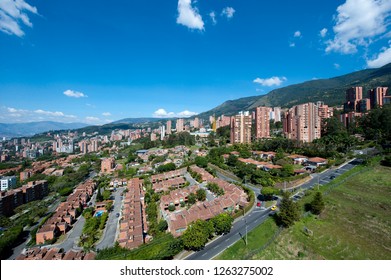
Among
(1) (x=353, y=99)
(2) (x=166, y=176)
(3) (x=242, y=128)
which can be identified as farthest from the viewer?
(1) (x=353, y=99)

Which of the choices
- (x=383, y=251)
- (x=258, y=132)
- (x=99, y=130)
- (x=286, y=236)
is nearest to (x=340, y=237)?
(x=383, y=251)

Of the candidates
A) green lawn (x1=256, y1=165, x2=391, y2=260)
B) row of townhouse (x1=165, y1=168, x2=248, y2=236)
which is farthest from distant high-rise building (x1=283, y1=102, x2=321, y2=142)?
row of townhouse (x1=165, y1=168, x2=248, y2=236)

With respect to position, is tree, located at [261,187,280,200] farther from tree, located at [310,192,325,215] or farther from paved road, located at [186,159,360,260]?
tree, located at [310,192,325,215]

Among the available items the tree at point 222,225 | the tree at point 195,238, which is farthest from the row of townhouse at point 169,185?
the tree at point 195,238

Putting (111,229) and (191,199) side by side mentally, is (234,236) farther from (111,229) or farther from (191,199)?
(111,229)

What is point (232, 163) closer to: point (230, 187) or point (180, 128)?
point (230, 187)

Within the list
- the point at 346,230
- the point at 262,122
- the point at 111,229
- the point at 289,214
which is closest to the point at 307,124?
the point at 262,122
